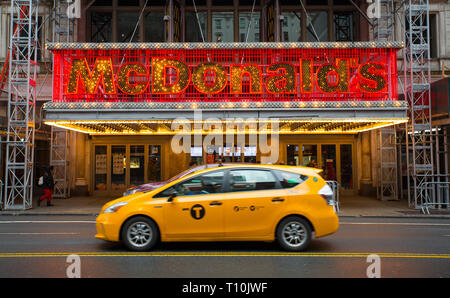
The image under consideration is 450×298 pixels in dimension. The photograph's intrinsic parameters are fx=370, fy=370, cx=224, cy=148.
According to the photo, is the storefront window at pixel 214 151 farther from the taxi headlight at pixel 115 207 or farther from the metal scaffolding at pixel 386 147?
the taxi headlight at pixel 115 207

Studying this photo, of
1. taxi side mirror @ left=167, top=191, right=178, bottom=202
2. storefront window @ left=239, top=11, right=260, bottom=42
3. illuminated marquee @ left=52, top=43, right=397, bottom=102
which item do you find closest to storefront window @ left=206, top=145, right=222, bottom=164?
storefront window @ left=239, top=11, right=260, bottom=42

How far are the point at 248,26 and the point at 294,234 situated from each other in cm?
1572

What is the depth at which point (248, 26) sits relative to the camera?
2039cm

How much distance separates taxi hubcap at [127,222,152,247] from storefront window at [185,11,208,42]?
15.4 m

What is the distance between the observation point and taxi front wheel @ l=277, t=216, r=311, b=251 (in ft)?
23.2

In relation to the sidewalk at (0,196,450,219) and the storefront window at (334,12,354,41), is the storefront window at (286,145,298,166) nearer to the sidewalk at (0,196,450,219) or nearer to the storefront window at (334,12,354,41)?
the sidewalk at (0,196,450,219)

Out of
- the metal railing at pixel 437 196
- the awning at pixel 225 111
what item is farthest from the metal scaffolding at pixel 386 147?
the awning at pixel 225 111

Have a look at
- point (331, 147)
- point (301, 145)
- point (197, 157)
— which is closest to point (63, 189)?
point (197, 157)

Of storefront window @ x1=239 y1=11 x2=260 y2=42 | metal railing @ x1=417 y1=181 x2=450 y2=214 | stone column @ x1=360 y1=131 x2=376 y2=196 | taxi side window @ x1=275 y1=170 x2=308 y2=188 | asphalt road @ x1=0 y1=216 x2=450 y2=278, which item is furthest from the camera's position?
storefront window @ x1=239 y1=11 x2=260 y2=42

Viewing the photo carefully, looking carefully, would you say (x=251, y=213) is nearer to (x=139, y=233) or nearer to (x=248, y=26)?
→ (x=139, y=233)

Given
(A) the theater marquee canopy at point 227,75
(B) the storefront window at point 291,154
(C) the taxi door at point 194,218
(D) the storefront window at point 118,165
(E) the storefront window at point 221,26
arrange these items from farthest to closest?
1. (E) the storefront window at point 221,26
2. (B) the storefront window at point 291,154
3. (D) the storefront window at point 118,165
4. (A) the theater marquee canopy at point 227,75
5. (C) the taxi door at point 194,218

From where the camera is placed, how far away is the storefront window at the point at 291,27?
20.6 metres

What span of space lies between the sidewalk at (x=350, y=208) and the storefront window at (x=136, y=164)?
8.17ft

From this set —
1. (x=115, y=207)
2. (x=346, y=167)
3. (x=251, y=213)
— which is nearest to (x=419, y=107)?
(x=346, y=167)
